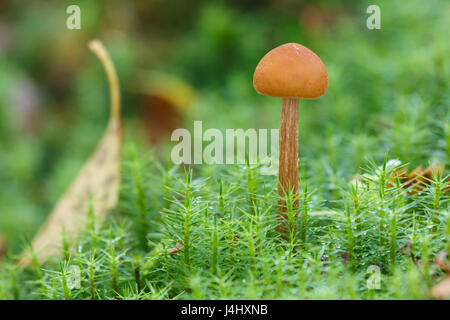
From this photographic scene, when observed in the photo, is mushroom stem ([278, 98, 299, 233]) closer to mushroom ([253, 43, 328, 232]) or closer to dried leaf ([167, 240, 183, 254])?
mushroom ([253, 43, 328, 232])

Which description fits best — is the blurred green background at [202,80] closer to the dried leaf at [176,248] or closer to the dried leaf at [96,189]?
the dried leaf at [96,189]

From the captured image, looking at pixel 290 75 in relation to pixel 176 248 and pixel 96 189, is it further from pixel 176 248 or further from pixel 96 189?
pixel 96 189

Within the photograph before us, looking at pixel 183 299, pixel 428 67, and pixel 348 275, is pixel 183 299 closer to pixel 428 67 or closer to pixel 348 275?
pixel 348 275

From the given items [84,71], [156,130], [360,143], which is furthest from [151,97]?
[360,143]

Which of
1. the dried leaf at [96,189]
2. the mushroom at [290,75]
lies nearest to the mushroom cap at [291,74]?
the mushroom at [290,75]

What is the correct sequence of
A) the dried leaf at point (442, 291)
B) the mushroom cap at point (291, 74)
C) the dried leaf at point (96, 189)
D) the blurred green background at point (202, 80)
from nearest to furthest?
1. the dried leaf at point (442, 291)
2. the mushroom cap at point (291, 74)
3. the dried leaf at point (96, 189)
4. the blurred green background at point (202, 80)

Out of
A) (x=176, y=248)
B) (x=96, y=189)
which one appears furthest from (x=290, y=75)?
(x=96, y=189)
